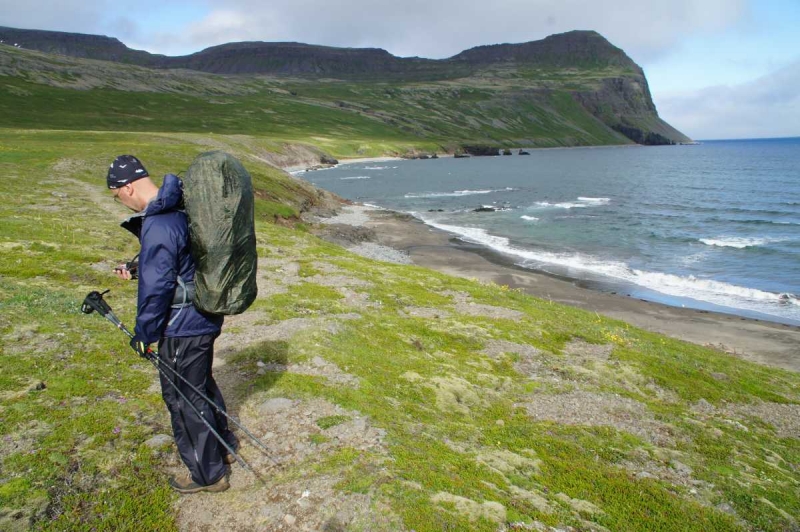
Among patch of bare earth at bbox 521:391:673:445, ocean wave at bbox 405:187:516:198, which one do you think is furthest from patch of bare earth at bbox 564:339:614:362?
ocean wave at bbox 405:187:516:198

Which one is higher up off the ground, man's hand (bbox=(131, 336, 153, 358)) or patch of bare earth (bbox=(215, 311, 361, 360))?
man's hand (bbox=(131, 336, 153, 358))

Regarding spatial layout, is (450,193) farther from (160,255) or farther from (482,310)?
(160,255)

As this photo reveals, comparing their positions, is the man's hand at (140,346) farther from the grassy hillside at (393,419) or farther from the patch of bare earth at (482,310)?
the patch of bare earth at (482,310)

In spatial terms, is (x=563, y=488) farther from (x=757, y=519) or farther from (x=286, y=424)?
(x=286, y=424)

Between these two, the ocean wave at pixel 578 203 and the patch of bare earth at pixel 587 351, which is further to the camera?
the ocean wave at pixel 578 203

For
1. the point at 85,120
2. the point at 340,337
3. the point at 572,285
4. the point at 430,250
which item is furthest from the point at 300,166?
the point at 340,337

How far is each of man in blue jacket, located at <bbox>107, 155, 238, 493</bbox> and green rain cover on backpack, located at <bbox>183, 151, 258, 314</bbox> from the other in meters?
0.20

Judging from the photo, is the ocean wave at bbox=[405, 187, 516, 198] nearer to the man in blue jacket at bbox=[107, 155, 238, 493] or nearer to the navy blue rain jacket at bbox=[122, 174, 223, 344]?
the man in blue jacket at bbox=[107, 155, 238, 493]

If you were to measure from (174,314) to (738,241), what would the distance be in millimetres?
72368

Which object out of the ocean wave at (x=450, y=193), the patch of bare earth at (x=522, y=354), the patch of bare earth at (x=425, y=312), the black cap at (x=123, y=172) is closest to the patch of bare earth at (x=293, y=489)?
the black cap at (x=123, y=172)

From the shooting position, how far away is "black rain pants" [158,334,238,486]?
745 centimetres

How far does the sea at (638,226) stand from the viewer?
4447 cm

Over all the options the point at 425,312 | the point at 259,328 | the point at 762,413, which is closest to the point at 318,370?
the point at 259,328

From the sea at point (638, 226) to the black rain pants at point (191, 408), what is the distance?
41.1m
